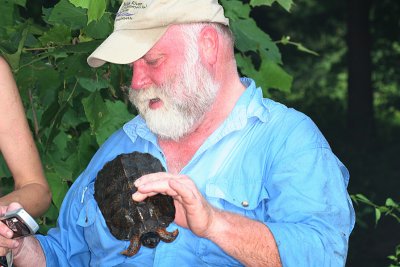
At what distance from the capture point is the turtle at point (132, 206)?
3059 millimetres

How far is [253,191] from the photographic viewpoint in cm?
300

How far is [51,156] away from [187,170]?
1304 mm

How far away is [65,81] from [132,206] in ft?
3.85

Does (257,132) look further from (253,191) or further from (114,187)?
(114,187)

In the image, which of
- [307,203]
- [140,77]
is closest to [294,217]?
[307,203]

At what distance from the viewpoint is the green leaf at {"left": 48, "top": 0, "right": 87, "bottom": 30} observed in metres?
4.06

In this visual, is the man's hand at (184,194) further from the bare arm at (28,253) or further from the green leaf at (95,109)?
the green leaf at (95,109)

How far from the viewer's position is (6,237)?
281cm

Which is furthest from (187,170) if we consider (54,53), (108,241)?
(54,53)

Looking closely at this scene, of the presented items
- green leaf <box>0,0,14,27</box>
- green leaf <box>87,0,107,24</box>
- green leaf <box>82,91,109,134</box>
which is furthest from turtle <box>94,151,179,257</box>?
green leaf <box>0,0,14,27</box>

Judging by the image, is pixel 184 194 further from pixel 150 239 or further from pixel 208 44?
pixel 208 44

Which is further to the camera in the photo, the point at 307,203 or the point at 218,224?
the point at 307,203

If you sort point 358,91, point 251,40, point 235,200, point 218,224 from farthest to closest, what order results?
point 358,91
point 251,40
point 235,200
point 218,224

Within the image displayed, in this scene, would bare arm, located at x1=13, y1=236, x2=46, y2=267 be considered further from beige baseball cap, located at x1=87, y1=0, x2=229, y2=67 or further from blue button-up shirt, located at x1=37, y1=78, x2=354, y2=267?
beige baseball cap, located at x1=87, y1=0, x2=229, y2=67
